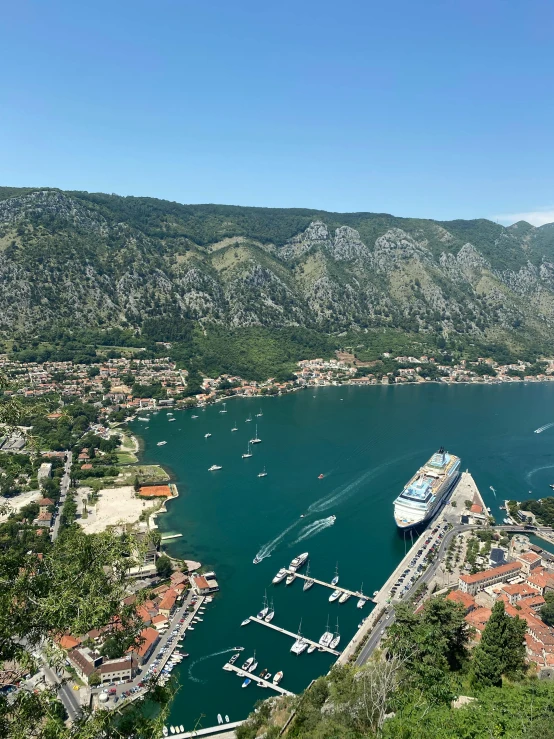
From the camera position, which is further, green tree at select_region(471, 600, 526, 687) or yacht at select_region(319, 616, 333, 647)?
yacht at select_region(319, 616, 333, 647)

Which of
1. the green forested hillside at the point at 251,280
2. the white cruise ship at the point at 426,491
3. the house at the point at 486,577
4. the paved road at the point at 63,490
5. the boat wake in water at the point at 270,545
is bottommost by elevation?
the paved road at the point at 63,490

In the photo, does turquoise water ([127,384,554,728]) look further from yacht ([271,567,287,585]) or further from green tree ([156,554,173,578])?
green tree ([156,554,173,578])

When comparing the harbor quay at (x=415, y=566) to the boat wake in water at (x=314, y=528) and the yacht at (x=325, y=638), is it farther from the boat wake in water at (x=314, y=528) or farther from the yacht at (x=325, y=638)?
the boat wake in water at (x=314, y=528)

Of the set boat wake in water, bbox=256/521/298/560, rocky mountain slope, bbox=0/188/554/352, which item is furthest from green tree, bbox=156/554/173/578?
rocky mountain slope, bbox=0/188/554/352

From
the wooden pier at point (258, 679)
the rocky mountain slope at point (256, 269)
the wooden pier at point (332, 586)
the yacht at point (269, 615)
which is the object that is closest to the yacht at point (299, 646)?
the yacht at point (269, 615)

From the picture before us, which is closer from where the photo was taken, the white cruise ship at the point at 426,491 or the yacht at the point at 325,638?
the yacht at the point at 325,638

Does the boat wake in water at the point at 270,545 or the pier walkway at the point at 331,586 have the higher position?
the pier walkway at the point at 331,586
